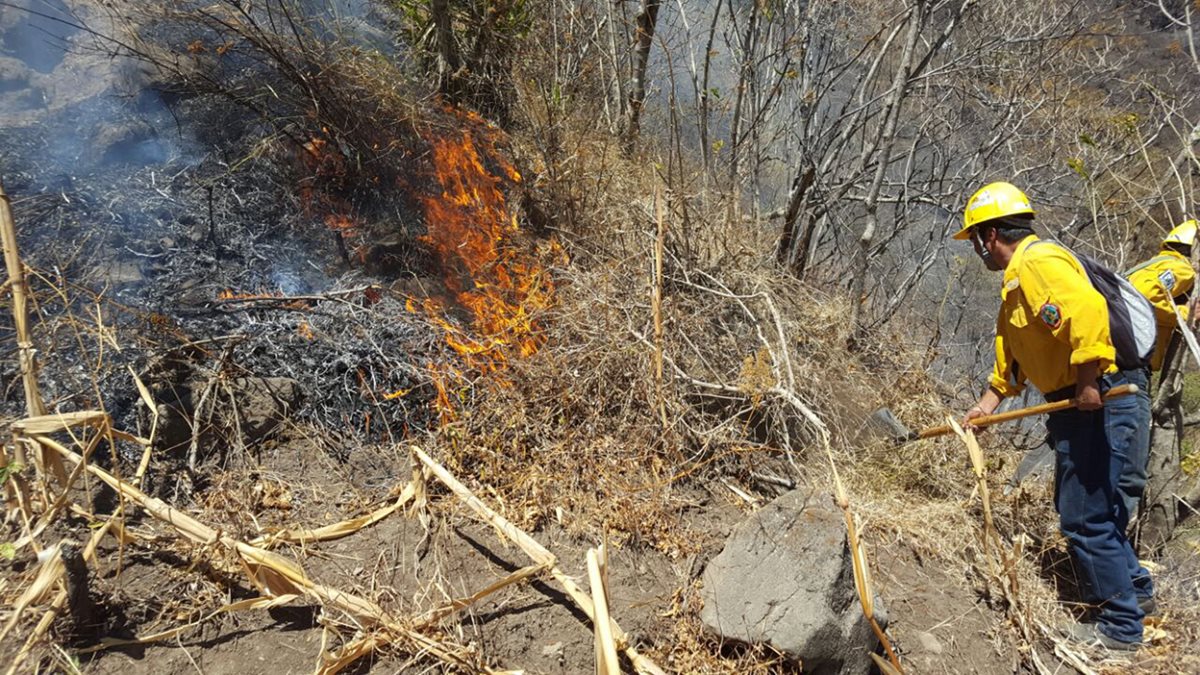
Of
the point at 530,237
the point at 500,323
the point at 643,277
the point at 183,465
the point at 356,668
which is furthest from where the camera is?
the point at 530,237

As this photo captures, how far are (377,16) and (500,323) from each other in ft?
13.8

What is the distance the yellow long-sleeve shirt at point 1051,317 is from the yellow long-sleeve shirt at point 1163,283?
132 cm

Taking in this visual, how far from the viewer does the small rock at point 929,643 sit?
10.2 ft

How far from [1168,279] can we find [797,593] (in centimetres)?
341

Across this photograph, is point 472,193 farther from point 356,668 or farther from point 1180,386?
point 1180,386

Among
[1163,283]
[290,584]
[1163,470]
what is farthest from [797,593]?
[1163,283]

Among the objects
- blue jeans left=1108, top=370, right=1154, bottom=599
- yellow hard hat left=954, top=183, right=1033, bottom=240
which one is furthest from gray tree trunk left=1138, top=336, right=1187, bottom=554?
yellow hard hat left=954, top=183, right=1033, bottom=240

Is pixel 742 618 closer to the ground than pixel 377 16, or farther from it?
closer to the ground

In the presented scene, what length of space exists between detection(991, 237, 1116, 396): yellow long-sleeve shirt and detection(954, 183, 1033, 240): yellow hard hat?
17 cm

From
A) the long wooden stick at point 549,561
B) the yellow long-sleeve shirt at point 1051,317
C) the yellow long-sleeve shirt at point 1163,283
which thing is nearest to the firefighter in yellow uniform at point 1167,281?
the yellow long-sleeve shirt at point 1163,283

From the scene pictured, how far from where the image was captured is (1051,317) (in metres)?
2.90

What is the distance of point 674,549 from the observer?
3365 mm

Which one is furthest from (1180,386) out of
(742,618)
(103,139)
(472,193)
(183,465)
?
→ (103,139)

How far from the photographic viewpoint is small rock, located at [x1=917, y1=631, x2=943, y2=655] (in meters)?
3.11
